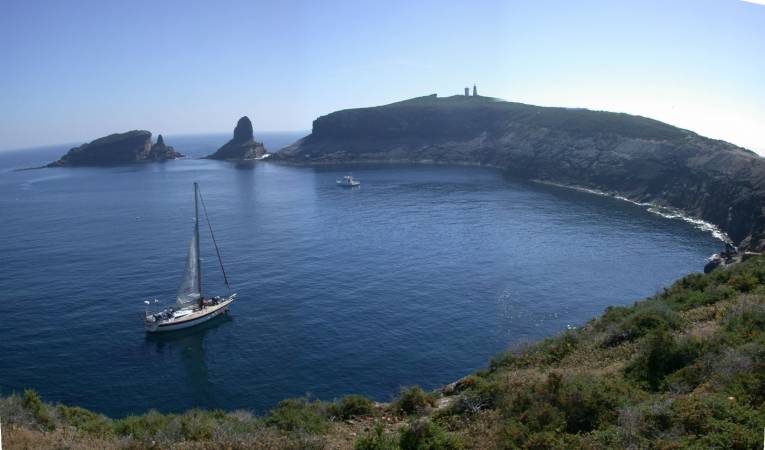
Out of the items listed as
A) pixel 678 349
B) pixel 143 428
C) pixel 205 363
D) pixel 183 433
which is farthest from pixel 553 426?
pixel 205 363

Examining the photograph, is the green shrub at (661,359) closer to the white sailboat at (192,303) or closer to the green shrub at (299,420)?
the green shrub at (299,420)

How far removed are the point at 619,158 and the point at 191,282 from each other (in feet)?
356

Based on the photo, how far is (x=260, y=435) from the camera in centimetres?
1831

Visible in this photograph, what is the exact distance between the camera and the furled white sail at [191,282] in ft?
170

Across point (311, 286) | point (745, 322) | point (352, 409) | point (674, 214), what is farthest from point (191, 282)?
point (674, 214)

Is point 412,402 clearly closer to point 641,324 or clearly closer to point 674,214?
point 641,324

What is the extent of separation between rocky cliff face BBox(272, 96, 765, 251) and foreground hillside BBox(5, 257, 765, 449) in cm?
5400

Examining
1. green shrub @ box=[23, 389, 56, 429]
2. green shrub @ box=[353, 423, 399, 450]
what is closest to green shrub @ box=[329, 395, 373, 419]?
green shrub @ box=[353, 423, 399, 450]

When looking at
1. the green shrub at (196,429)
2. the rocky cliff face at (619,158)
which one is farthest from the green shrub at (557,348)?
the rocky cliff face at (619,158)

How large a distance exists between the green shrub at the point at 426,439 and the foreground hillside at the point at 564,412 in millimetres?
35

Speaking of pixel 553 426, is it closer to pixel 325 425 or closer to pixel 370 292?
pixel 325 425

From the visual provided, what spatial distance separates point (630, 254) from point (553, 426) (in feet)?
201

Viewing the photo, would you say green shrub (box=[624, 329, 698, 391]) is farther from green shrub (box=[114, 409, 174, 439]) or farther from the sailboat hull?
the sailboat hull

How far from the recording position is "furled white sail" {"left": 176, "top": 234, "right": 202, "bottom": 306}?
51688 millimetres
